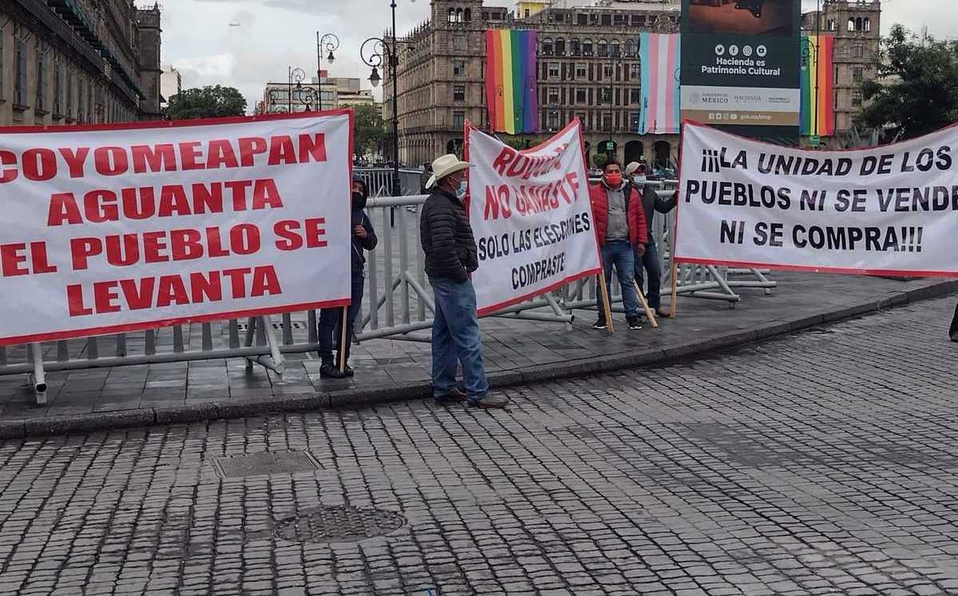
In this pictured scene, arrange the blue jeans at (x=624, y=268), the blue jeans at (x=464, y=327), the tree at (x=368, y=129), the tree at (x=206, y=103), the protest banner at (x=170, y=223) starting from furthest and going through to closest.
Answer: the tree at (x=368, y=129) < the tree at (x=206, y=103) < the blue jeans at (x=624, y=268) < the blue jeans at (x=464, y=327) < the protest banner at (x=170, y=223)

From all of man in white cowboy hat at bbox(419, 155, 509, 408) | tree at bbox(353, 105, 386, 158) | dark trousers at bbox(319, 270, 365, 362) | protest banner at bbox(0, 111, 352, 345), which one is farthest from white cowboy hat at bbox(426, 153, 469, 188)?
tree at bbox(353, 105, 386, 158)

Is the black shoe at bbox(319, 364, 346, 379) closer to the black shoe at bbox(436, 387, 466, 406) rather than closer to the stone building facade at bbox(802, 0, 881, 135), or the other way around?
the black shoe at bbox(436, 387, 466, 406)

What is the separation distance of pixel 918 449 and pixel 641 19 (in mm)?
148312

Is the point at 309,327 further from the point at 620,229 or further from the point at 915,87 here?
the point at 915,87

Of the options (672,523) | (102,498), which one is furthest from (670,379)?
(102,498)

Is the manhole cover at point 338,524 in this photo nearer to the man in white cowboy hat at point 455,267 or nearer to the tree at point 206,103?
the man in white cowboy hat at point 455,267

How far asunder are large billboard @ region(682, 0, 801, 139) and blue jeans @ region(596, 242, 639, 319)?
228 inches

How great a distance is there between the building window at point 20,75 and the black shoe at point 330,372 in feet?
74.5

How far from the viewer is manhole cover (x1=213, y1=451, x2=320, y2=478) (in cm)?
701

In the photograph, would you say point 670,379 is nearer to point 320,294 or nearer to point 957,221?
point 320,294

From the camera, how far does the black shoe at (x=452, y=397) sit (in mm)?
9188

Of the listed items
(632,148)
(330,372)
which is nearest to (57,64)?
(330,372)

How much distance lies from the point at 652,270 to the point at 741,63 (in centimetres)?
635

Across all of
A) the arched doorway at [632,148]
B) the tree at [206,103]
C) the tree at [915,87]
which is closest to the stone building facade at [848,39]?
the arched doorway at [632,148]
